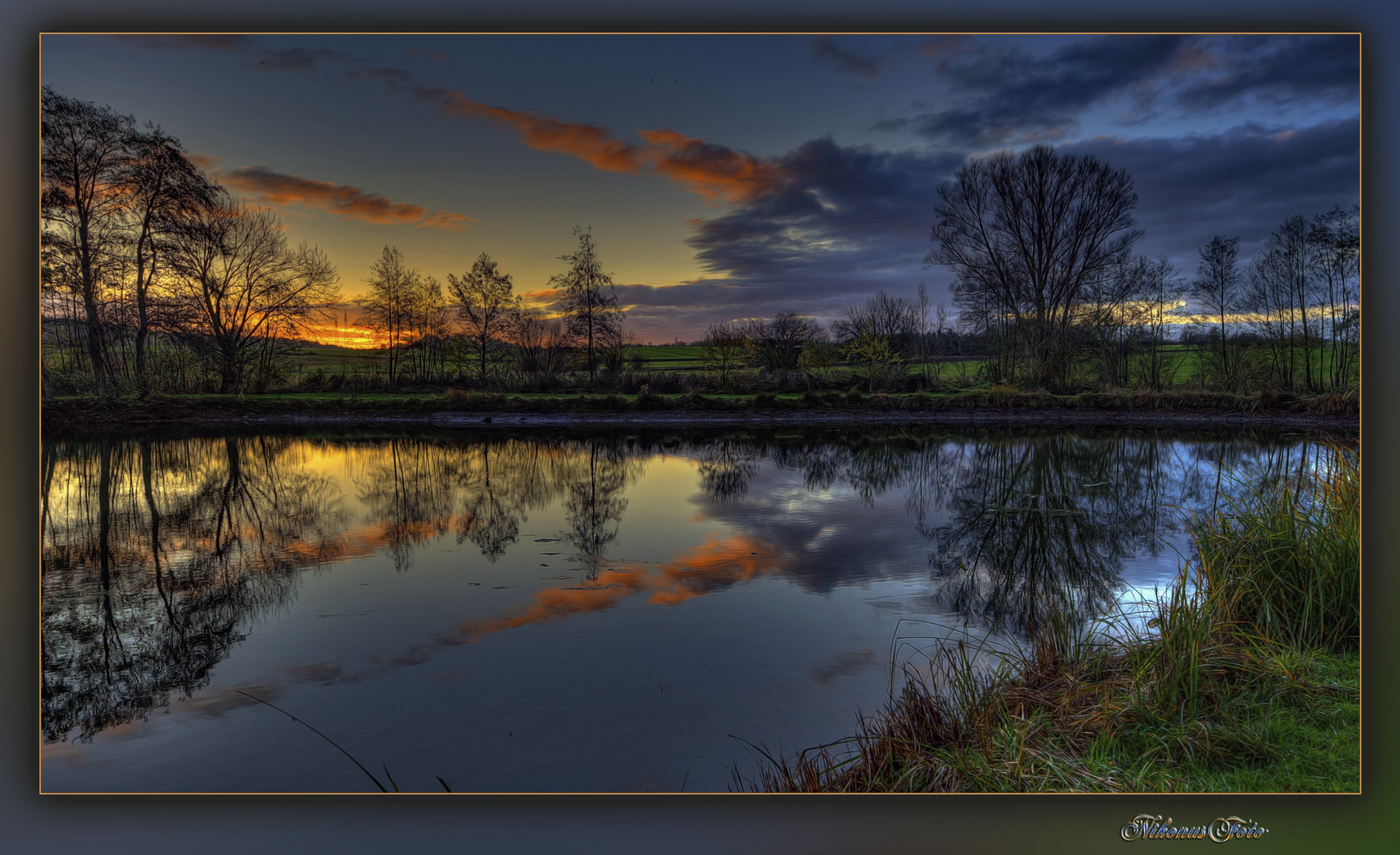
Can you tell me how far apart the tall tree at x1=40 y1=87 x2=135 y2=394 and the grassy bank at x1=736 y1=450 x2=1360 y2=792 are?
19.3 ft

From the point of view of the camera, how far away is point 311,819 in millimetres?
3219

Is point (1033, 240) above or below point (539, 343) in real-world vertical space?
above

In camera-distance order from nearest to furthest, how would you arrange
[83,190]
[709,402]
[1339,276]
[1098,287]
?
1. [83,190]
2. [1339,276]
3. [1098,287]
4. [709,402]

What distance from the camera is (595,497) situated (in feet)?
33.2

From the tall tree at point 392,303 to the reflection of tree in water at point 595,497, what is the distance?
334 inches

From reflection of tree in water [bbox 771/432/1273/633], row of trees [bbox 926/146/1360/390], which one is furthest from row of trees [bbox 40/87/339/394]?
row of trees [bbox 926/146/1360/390]

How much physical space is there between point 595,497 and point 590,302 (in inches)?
491

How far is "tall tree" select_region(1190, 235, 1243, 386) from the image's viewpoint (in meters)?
11.8

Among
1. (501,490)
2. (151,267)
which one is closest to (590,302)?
(501,490)

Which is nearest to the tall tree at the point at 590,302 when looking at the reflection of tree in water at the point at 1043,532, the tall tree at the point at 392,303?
the tall tree at the point at 392,303

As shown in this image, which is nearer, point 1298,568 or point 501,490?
point 1298,568

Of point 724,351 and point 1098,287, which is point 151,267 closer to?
point 724,351

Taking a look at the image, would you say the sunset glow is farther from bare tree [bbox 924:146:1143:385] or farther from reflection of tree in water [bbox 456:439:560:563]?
reflection of tree in water [bbox 456:439:560:563]

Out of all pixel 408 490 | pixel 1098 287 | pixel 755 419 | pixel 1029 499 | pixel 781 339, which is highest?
pixel 1098 287
